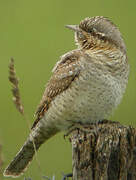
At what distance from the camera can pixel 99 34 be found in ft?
19.4

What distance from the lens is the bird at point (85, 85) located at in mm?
5578

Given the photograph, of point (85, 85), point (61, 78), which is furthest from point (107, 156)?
point (61, 78)

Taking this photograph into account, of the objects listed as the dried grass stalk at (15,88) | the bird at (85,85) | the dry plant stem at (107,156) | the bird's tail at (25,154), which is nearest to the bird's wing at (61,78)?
the bird at (85,85)

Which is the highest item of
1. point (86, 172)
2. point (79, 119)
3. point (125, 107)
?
point (86, 172)

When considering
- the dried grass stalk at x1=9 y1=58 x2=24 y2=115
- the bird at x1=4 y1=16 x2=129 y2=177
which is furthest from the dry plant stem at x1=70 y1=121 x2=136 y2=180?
the bird at x1=4 y1=16 x2=129 y2=177

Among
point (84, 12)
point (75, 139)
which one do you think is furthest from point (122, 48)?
point (84, 12)

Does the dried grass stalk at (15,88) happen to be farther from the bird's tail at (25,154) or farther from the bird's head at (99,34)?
the bird's head at (99,34)

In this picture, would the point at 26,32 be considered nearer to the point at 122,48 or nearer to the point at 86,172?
the point at 122,48

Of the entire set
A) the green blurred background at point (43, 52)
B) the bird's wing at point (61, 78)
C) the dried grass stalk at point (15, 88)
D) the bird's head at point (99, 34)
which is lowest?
the green blurred background at point (43, 52)

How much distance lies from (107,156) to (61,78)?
181 cm

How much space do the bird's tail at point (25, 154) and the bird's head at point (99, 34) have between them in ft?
3.07

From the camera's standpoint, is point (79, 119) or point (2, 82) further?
point (2, 82)

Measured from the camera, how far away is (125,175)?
404 cm

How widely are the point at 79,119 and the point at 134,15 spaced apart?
4508mm
